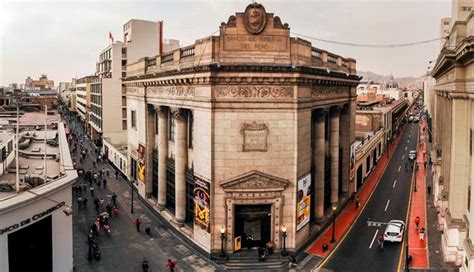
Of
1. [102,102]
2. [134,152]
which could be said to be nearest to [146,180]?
[134,152]

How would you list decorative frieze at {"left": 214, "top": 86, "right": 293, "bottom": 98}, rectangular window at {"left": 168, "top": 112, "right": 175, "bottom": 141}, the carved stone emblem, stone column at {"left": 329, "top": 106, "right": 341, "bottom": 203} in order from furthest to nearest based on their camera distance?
stone column at {"left": 329, "top": 106, "right": 341, "bottom": 203} < rectangular window at {"left": 168, "top": 112, "right": 175, "bottom": 141} < decorative frieze at {"left": 214, "top": 86, "right": 293, "bottom": 98} < the carved stone emblem

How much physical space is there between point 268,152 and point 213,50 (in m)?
7.96

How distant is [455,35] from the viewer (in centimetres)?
3183

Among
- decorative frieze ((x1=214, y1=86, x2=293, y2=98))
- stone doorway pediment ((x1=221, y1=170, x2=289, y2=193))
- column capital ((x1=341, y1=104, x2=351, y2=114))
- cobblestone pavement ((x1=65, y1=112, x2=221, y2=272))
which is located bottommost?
cobblestone pavement ((x1=65, y1=112, x2=221, y2=272))

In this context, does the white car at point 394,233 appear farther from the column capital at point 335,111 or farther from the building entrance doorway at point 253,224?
the column capital at point 335,111

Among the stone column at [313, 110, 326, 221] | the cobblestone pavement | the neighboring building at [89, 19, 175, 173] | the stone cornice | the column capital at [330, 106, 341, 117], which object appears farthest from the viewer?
the neighboring building at [89, 19, 175, 173]

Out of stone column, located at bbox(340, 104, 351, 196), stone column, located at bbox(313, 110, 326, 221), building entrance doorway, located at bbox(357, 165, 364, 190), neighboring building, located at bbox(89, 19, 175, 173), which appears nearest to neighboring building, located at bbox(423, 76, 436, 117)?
building entrance doorway, located at bbox(357, 165, 364, 190)

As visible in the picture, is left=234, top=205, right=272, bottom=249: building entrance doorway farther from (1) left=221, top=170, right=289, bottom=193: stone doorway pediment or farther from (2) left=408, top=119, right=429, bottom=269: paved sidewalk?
(2) left=408, top=119, right=429, bottom=269: paved sidewalk

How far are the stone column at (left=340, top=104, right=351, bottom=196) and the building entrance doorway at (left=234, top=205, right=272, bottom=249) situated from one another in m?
18.0

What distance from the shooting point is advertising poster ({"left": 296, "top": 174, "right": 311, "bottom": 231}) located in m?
31.1

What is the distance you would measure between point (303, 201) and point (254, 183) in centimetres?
445

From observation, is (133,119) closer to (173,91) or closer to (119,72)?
(173,91)

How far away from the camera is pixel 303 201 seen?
31.9 meters

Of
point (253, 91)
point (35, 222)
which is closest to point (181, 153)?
point (253, 91)
